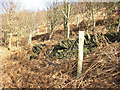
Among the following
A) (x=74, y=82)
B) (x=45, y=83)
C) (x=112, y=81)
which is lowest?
(x=45, y=83)

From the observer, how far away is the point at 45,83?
12.8 feet

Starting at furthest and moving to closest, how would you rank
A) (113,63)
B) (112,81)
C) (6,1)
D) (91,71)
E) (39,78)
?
(6,1)
(39,78)
(91,71)
(113,63)
(112,81)

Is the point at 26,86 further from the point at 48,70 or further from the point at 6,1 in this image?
the point at 6,1

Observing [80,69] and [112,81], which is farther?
[80,69]

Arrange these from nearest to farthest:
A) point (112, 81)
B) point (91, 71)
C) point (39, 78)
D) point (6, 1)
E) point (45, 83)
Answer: point (112, 81)
point (91, 71)
point (45, 83)
point (39, 78)
point (6, 1)

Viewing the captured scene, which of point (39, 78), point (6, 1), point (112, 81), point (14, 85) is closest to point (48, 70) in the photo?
point (39, 78)

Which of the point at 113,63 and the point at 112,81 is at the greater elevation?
the point at 113,63

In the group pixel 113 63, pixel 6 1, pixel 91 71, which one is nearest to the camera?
pixel 113 63

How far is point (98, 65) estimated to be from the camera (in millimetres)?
3379

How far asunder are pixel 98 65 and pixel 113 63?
432 mm

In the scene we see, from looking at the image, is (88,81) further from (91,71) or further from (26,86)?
(26,86)

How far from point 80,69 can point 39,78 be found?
178 centimetres

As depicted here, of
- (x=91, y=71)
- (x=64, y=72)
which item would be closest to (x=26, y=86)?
(x=64, y=72)

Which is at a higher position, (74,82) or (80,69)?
(80,69)
